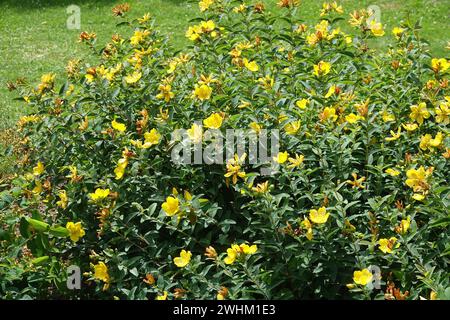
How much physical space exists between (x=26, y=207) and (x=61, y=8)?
6666 mm

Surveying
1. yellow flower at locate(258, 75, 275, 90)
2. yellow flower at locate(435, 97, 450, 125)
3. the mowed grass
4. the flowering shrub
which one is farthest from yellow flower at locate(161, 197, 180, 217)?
the mowed grass

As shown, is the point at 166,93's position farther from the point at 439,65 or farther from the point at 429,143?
the point at 439,65

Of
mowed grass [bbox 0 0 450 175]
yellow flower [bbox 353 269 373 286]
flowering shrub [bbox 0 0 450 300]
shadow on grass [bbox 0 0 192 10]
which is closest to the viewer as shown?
yellow flower [bbox 353 269 373 286]

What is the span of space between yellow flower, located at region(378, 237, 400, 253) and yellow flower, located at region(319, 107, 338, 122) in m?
0.55

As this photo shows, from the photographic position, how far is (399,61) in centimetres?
314

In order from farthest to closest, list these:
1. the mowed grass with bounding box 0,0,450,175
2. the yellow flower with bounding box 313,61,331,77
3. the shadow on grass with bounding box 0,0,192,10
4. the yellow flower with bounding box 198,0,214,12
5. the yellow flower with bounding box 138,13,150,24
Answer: the shadow on grass with bounding box 0,0,192,10 → the mowed grass with bounding box 0,0,450,175 → the yellow flower with bounding box 138,13,150,24 → the yellow flower with bounding box 198,0,214,12 → the yellow flower with bounding box 313,61,331,77

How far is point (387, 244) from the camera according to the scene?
214 cm

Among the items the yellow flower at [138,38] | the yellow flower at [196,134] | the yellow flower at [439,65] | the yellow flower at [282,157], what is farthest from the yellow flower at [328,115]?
the yellow flower at [138,38]

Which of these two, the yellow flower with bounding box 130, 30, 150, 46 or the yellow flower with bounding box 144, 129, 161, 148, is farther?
the yellow flower with bounding box 130, 30, 150, 46

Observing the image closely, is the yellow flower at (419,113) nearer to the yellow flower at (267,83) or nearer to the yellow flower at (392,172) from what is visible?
the yellow flower at (392,172)

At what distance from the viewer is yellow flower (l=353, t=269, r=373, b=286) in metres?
2.07

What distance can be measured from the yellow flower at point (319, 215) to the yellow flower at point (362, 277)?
202 mm

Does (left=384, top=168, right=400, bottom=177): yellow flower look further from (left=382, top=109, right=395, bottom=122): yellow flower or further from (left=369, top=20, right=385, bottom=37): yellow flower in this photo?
(left=369, top=20, right=385, bottom=37): yellow flower

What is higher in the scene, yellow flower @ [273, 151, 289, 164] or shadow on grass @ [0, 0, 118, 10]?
shadow on grass @ [0, 0, 118, 10]
